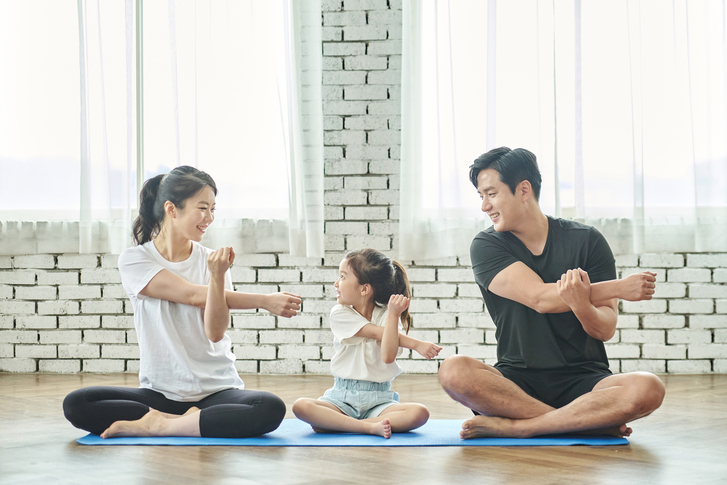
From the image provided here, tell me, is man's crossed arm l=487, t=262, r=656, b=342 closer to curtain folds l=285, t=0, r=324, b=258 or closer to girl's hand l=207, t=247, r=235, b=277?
girl's hand l=207, t=247, r=235, b=277

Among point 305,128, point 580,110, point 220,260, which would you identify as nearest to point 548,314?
point 220,260

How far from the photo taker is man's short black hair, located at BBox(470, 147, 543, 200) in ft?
7.02

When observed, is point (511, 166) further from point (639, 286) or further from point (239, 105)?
point (239, 105)

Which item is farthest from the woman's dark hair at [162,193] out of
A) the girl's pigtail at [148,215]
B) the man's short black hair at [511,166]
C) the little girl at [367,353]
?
the man's short black hair at [511,166]

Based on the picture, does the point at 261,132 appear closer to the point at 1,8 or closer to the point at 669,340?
the point at 1,8

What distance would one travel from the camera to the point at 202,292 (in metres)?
2.07

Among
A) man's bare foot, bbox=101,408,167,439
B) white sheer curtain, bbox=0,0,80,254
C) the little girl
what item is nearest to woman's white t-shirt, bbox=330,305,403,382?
the little girl

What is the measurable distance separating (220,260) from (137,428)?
0.54 metres

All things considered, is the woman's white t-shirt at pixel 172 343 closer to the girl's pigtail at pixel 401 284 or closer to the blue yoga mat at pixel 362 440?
the blue yoga mat at pixel 362 440

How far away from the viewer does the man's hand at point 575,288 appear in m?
1.86

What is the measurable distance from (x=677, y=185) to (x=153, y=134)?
2674 mm

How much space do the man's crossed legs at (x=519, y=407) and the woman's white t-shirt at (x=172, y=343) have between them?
0.69m

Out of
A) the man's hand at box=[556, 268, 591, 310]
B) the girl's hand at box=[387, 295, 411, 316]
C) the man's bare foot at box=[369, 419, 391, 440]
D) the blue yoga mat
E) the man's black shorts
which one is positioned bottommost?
the blue yoga mat

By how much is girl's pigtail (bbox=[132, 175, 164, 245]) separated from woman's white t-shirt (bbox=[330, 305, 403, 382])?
64cm
